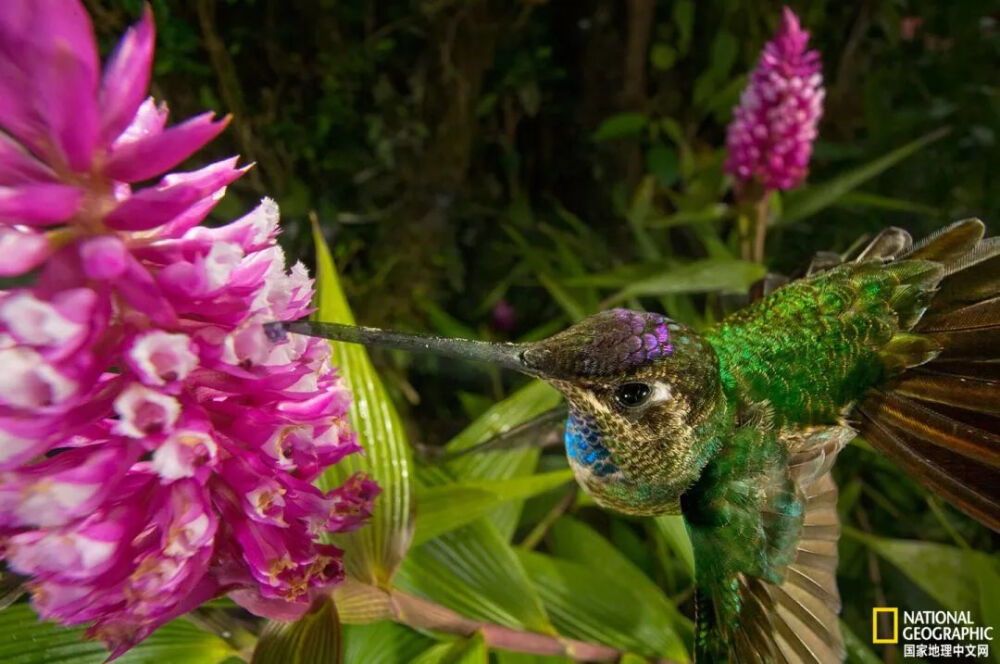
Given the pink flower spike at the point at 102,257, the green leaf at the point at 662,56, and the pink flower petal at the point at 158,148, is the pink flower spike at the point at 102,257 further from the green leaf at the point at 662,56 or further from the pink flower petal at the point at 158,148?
the green leaf at the point at 662,56

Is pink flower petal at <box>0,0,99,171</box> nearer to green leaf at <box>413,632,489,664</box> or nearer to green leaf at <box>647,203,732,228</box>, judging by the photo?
green leaf at <box>413,632,489,664</box>

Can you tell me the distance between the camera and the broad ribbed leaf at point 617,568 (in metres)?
0.77

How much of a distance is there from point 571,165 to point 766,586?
1.44m

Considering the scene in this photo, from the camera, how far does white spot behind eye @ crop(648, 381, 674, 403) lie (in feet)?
1.45

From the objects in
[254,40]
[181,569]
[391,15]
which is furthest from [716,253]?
[181,569]

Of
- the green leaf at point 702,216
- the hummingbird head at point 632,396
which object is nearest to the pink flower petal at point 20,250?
the hummingbird head at point 632,396

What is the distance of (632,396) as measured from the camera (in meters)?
0.44

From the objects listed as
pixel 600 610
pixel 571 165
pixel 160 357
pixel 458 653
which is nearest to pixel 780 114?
pixel 571 165

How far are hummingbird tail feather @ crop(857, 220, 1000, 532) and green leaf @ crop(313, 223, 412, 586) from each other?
0.41 meters

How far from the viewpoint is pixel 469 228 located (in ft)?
5.28

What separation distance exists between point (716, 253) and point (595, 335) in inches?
35.0

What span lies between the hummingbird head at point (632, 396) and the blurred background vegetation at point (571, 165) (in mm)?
358

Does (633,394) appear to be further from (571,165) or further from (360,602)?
(571,165)

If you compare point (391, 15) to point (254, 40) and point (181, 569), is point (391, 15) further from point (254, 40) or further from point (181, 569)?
point (181, 569)
